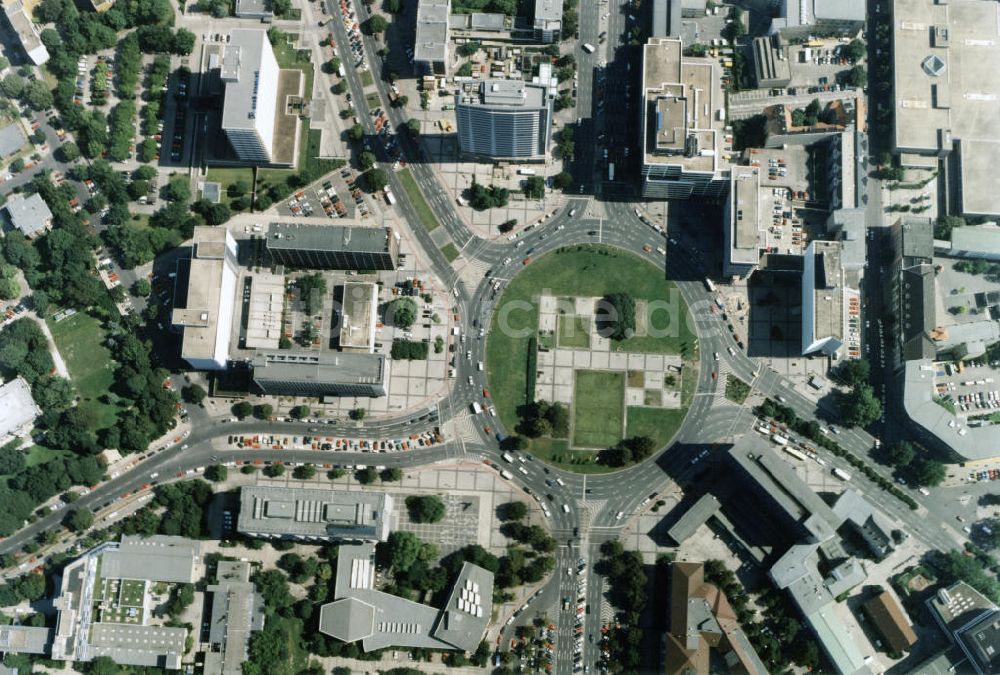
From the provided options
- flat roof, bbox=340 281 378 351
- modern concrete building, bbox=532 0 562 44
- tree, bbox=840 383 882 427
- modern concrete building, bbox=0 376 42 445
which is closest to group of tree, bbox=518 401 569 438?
flat roof, bbox=340 281 378 351

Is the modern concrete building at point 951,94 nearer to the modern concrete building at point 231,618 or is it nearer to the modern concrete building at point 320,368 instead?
the modern concrete building at point 320,368

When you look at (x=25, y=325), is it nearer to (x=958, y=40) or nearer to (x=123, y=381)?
(x=123, y=381)

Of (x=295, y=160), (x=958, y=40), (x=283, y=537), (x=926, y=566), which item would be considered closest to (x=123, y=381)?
(x=283, y=537)

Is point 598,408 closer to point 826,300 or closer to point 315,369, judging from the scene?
point 826,300

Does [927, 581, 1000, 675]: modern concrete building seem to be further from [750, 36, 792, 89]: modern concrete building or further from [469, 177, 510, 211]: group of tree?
[469, 177, 510, 211]: group of tree

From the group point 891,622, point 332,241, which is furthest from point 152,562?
point 891,622

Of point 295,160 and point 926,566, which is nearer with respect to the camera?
point 926,566

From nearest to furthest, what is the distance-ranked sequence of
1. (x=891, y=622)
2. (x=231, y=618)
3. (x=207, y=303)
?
1. (x=891, y=622)
2. (x=231, y=618)
3. (x=207, y=303)
